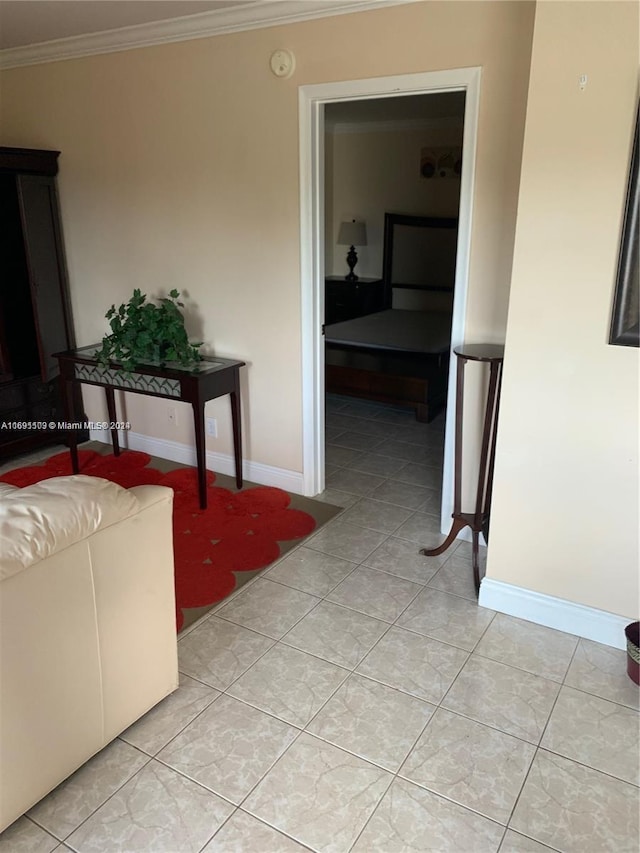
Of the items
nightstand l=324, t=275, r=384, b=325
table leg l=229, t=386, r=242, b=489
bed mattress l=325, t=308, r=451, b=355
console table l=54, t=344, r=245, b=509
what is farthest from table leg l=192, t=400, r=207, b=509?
nightstand l=324, t=275, r=384, b=325

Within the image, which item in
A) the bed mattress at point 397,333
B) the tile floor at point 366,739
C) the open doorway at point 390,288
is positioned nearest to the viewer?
the tile floor at point 366,739

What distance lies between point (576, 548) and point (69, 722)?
5.87 feet

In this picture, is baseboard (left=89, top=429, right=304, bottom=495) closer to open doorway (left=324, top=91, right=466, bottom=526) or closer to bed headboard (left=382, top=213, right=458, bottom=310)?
open doorway (left=324, top=91, right=466, bottom=526)

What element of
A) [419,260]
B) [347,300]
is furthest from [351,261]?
[419,260]

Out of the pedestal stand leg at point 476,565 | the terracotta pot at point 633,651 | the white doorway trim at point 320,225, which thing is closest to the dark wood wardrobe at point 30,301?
the white doorway trim at point 320,225

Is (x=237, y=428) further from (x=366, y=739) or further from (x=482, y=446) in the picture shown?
(x=366, y=739)

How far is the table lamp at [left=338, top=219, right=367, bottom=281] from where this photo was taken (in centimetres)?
672

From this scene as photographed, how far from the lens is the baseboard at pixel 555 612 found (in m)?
2.37

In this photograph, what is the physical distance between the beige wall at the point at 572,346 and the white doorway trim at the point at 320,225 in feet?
2.02

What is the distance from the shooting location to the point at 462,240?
280 cm

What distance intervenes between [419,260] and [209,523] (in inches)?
170

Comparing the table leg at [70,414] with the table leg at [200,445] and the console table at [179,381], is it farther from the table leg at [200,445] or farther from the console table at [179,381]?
the table leg at [200,445]

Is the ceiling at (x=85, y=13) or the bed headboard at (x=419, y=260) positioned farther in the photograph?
the bed headboard at (x=419, y=260)

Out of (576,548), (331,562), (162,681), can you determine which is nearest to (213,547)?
(331,562)
